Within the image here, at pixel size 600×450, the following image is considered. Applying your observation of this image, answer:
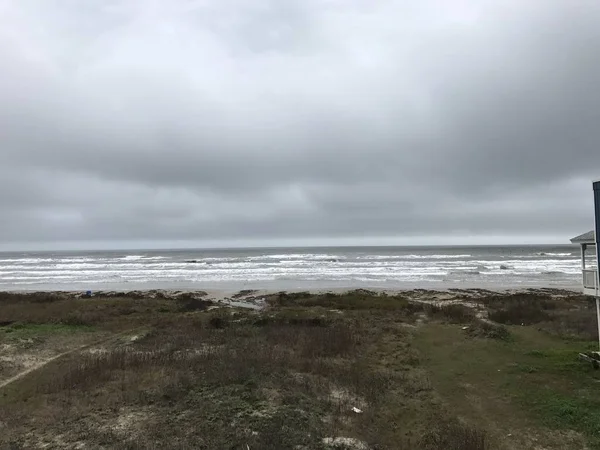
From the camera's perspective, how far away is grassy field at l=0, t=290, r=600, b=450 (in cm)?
765

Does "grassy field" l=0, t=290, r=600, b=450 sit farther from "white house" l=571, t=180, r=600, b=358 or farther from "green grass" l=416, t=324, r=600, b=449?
"white house" l=571, t=180, r=600, b=358

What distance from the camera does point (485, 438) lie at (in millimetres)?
7766

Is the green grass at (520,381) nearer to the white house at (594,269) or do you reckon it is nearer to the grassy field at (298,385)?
the grassy field at (298,385)

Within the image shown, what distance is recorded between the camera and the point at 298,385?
10.3 m

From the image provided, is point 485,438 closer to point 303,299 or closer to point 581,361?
point 581,361

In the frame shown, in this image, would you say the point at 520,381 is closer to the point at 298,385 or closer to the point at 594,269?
the point at 594,269

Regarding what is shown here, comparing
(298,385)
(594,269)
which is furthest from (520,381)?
(298,385)

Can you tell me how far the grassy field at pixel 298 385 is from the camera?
765cm

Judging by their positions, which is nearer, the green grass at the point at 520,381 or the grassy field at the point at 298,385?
the grassy field at the point at 298,385

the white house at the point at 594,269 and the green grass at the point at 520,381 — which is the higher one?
the white house at the point at 594,269

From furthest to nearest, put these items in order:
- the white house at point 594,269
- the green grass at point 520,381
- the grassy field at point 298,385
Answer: the white house at point 594,269, the green grass at point 520,381, the grassy field at point 298,385

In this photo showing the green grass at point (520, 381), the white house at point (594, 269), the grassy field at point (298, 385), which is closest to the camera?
the grassy field at point (298, 385)

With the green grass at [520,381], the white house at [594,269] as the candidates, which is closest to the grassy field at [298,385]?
the green grass at [520,381]

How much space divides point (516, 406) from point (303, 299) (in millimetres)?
23875
